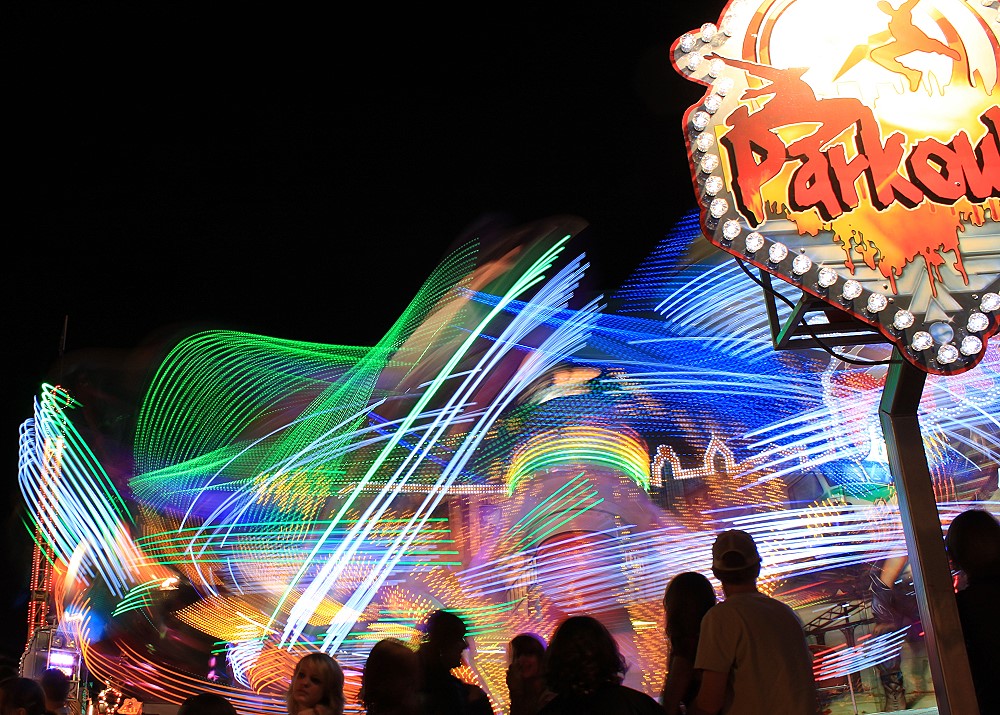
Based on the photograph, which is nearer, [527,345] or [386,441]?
[527,345]

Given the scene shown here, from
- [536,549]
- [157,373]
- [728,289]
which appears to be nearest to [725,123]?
[728,289]

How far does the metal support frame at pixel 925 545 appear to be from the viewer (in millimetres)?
4078

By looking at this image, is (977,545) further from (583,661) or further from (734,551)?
(583,661)

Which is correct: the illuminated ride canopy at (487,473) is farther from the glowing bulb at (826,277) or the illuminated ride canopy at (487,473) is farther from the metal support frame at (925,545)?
the glowing bulb at (826,277)

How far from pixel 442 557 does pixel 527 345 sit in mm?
4506

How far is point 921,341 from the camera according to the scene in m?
3.97

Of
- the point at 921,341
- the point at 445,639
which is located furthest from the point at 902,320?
the point at 445,639

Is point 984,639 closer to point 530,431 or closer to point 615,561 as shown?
point 615,561

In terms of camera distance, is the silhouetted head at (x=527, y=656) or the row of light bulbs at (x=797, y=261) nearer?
the row of light bulbs at (x=797, y=261)

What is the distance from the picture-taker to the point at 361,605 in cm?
1522

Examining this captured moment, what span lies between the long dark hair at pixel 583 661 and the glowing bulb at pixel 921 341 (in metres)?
1.90

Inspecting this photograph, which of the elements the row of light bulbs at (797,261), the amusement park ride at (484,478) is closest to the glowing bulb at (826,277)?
the row of light bulbs at (797,261)

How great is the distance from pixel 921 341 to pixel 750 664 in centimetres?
162

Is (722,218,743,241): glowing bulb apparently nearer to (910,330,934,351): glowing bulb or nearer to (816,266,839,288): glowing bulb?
→ (816,266,839,288): glowing bulb
